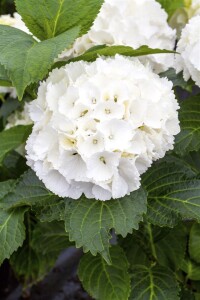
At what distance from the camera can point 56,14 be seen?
2.74ft

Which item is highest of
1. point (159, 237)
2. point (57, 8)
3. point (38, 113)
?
point (57, 8)

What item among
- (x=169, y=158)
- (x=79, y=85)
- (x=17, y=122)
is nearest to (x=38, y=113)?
(x=79, y=85)

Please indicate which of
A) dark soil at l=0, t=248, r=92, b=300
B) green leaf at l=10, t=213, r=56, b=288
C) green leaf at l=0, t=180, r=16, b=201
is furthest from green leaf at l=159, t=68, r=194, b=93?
dark soil at l=0, t=248, r=92, b=300

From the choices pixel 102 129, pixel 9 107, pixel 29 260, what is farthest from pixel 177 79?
pixel 29 260

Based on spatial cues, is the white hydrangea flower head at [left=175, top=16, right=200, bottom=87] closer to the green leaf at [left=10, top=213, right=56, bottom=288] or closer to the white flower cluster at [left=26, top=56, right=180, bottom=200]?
the white flower cluster at [left=26, top=56, right=180, bottom=200]

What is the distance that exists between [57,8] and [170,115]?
248mm

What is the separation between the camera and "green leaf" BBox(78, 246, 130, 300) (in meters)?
1.00

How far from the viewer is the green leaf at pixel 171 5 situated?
1072 mm

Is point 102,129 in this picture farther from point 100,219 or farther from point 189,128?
point 189,128

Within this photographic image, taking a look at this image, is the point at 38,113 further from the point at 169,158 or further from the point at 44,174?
the point at 169,158

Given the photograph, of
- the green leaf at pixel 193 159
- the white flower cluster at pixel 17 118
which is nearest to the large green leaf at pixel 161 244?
the green leaf at pixel 193 159

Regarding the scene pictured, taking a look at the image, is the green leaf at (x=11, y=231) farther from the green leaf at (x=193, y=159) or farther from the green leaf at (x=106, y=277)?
the green leaf at (x=193, y=159)

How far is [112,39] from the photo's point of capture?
0.97 meters

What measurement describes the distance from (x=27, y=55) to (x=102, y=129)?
153 mm
